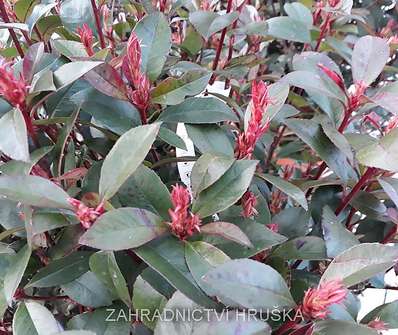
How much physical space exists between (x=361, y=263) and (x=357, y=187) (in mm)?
141

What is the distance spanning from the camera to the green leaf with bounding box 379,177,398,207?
0.50 metres

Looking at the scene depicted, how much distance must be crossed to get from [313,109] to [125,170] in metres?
0.59

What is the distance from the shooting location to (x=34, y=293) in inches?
22.6

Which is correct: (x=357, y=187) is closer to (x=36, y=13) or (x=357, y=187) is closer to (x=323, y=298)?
(x=323, y=298)

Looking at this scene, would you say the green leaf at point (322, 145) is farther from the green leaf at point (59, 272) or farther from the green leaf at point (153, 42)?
the green leaf at point (59, 272)

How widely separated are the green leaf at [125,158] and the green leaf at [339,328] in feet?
0.69

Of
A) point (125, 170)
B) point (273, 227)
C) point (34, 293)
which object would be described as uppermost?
point (125, 170)

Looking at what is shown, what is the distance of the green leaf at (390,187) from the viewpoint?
497mm

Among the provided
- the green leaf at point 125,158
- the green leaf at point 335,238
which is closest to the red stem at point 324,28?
the green leaf at point 335,238

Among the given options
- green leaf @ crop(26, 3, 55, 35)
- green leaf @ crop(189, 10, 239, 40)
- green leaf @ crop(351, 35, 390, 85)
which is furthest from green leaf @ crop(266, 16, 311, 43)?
green leaf @ crop(26, 3, 55, 35)

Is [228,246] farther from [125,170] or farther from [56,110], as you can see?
[56,110]

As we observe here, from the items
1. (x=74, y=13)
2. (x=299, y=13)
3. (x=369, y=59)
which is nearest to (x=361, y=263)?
(x=369, y=59)

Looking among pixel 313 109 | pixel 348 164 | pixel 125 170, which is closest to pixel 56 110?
pixel 125 170

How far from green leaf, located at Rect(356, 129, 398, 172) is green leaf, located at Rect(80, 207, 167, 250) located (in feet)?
0.69
